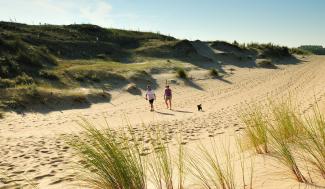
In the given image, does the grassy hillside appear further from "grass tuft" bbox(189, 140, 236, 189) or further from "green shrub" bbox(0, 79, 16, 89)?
"grass tuft" bbox(189, 140, 236, 189)

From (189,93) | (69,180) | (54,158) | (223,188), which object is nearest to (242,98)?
(189,93)

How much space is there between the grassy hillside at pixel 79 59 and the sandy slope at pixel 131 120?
179cm

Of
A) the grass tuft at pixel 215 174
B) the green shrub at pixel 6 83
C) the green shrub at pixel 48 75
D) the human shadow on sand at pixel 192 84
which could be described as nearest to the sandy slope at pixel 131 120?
the human shadow on sand at pixel 192 84

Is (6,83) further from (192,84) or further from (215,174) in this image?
(215,174)

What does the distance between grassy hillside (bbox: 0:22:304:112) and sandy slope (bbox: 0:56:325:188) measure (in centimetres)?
179

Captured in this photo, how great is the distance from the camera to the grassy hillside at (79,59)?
19.9 m

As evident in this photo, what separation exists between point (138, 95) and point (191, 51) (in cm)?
1883

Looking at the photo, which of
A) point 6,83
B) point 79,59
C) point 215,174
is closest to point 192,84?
point 79,59

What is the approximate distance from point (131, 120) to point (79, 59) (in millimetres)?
18774

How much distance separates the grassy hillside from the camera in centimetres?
1989

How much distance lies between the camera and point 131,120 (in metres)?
15.5

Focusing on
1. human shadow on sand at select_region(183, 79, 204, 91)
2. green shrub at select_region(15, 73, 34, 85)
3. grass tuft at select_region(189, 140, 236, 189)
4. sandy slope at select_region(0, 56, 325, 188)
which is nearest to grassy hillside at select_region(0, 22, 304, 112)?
green shrub at select_region(15, 73, 34, 85)

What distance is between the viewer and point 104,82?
80.4ft

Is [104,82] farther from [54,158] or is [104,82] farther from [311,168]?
[311,168]
